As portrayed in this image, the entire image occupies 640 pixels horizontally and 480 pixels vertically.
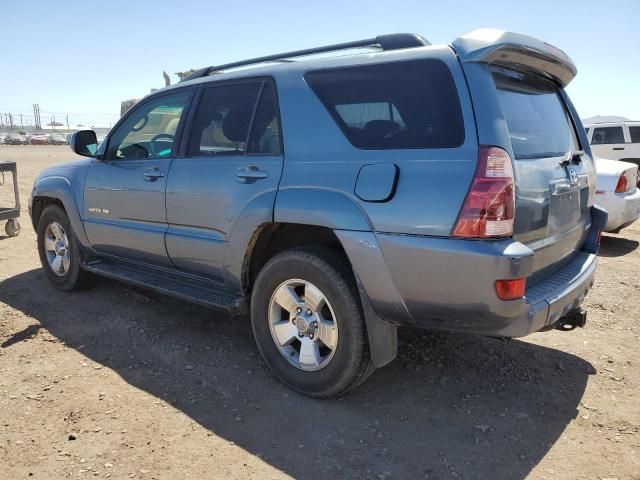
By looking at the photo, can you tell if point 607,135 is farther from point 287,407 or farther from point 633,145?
point 287,407

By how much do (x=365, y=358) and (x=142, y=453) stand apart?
124cm

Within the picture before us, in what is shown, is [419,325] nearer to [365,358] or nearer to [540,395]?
[365,358]

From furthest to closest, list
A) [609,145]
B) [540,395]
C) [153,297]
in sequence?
[609,145] < [153,297] < [540,395]

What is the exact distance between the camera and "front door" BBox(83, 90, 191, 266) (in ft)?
12.7

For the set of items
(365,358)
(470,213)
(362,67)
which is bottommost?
(365,358)

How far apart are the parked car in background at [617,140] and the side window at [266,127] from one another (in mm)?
12228

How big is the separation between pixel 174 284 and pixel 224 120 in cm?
125

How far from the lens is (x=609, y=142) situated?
1337 cm

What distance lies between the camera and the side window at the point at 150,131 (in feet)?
12.9

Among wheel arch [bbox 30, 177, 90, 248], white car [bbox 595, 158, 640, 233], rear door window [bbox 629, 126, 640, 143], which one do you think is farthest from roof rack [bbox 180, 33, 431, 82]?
rear door window [bbox 629, 126, 640, 143]

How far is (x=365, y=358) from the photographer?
9.46ft

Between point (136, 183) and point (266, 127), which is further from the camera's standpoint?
point (136, 183)

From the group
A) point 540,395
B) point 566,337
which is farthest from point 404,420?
point 566,337

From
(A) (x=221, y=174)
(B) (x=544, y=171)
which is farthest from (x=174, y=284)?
(B) (x=544, y=171)
